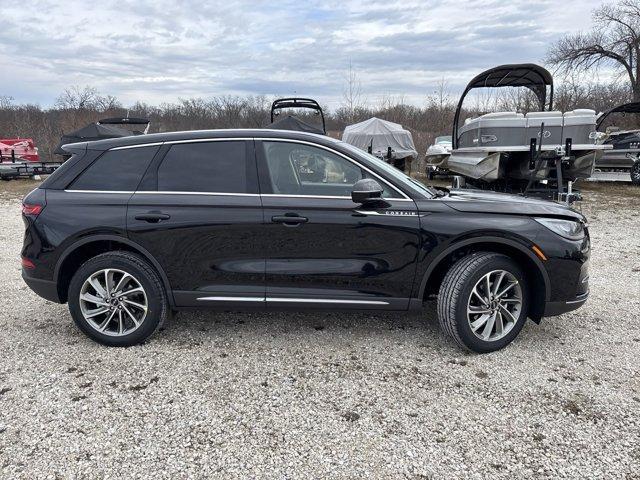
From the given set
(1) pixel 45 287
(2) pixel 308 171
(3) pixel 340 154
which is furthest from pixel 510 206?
(1) pixel 45 287

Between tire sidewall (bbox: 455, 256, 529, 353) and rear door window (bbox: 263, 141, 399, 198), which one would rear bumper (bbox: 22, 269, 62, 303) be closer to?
rear door window (bbox: 263, 141, 399, 198)

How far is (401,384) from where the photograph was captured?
316cm

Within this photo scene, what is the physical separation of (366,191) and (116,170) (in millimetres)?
2010

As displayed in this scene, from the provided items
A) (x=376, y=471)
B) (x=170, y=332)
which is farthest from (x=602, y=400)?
(x=170, y=332)

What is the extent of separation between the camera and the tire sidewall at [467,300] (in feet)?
11.3

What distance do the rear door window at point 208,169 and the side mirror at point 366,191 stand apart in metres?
0.80

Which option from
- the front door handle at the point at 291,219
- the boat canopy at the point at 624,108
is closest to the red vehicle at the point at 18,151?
the front door handle at the point at 291,219

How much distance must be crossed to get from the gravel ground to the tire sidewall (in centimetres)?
9

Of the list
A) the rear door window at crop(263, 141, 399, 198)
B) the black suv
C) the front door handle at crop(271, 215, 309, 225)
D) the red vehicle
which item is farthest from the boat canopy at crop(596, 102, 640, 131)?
the red vehicle

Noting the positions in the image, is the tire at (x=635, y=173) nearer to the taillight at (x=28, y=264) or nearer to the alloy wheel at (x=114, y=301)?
the alloy wheel at (x=114, y=301)

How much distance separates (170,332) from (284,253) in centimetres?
132

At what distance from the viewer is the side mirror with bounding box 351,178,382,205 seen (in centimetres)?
334

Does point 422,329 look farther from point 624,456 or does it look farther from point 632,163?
point 632,163

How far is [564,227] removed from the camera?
355cm
